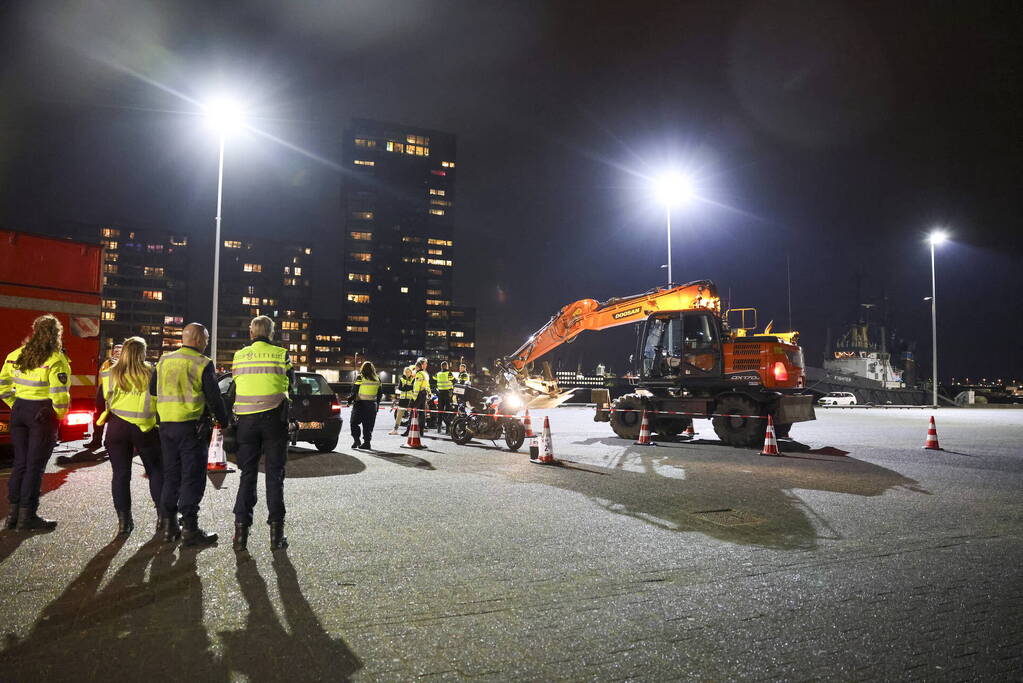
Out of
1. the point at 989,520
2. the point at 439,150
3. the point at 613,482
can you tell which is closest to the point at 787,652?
the point at 989,520

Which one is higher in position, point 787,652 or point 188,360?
point 188,360

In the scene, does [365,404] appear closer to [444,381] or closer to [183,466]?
[444,381]

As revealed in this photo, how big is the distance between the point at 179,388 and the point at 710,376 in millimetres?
12927

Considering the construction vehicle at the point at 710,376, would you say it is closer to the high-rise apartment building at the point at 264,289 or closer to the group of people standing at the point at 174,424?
the group of people standing at the point at 174,424

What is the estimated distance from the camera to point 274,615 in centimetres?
401

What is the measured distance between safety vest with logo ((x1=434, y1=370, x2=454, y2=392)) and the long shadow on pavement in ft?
43.8

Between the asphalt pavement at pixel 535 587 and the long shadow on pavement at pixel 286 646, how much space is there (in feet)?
0.05

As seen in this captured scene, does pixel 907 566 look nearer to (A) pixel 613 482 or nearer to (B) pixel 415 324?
(A) pixel 613 482

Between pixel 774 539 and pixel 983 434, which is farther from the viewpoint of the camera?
pixel 983 434

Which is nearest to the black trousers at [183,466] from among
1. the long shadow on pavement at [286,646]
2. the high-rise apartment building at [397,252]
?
the long shadow on pavement at [286,646]

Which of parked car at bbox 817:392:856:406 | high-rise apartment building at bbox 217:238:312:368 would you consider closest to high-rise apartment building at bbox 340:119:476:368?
high-rise apartment building at bbox 217:238:312:368

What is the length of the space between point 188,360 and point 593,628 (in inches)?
165

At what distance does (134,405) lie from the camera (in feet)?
20.1

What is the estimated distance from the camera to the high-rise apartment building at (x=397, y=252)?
17100 cm
